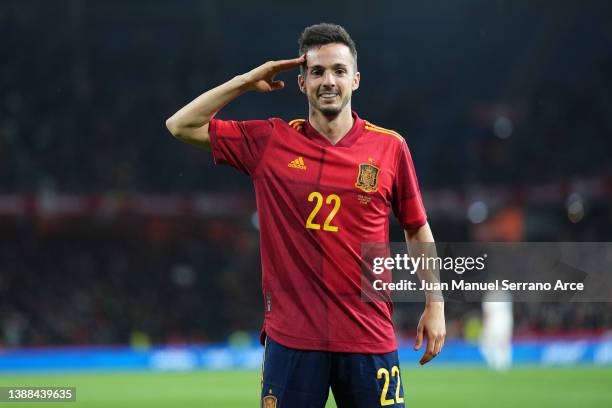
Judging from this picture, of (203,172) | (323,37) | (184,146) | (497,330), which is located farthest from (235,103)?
(323,37)

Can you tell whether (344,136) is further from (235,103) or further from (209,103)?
(235,103)

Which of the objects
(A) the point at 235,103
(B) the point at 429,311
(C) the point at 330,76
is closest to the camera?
(C) the point at 330,76

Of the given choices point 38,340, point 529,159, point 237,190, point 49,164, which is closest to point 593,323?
point 529,159

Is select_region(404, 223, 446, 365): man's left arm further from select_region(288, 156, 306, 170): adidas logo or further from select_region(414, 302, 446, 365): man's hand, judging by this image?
select_region(288, 156, 306, 170): adidas logo

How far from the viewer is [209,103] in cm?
383

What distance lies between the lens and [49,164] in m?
26.6

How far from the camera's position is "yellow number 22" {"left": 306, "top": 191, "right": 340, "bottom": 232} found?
3.64 metres

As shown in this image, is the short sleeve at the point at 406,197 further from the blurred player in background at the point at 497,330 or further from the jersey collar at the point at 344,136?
the blurred player in background at the point at 497,330

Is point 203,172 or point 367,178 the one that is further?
point 203,172

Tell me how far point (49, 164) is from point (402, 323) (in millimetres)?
11042

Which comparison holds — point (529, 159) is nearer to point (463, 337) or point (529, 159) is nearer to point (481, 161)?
point (481, 161)

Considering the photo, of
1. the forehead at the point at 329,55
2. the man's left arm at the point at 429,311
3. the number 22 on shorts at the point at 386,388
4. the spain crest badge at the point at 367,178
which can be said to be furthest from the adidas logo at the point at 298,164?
the number 22 on shorts at the point at 386,388

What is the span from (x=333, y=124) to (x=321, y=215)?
42cm

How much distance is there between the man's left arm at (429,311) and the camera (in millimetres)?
3779
